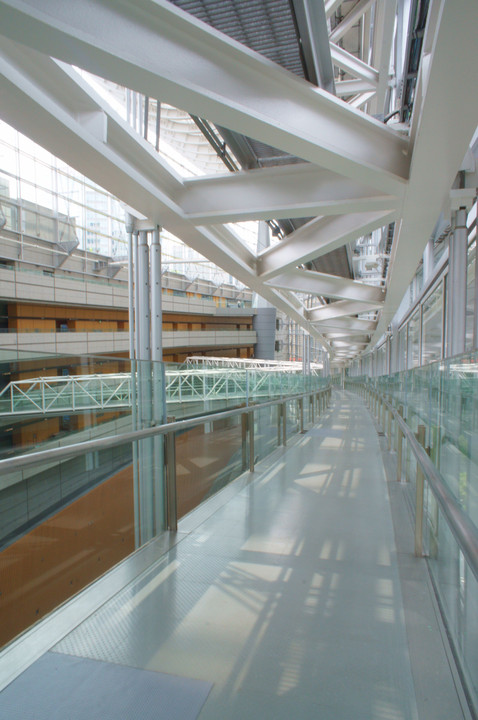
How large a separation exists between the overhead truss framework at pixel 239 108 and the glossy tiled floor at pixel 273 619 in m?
2.47

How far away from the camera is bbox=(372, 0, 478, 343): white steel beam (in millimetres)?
1907

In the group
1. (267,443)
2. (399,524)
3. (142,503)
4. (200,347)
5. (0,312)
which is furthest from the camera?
(200,347)

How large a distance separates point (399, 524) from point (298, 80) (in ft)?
10.1

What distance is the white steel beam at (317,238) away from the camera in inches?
223

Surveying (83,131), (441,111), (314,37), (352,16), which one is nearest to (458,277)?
(441,111)

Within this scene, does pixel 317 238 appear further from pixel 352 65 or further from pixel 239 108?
pixel 239 108

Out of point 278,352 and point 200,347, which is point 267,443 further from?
point 278,352

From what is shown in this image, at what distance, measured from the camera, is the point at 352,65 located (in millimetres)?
4570

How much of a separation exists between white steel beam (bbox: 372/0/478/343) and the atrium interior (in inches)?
0.6

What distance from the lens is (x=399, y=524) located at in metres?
3.41

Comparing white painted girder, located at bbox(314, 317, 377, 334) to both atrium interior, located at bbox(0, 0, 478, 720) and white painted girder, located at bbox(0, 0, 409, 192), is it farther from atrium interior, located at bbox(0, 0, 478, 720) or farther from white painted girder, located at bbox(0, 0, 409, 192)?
white painted girder, located at bbox(0, 0, 409, 192)

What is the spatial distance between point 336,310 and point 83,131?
36.4 feet

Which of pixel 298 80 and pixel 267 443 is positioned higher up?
pixel 298 80

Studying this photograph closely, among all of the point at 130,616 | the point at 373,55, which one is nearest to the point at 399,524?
the point at 130,616
